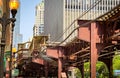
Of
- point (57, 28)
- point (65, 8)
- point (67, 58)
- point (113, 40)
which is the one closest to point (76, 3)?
point (65, 8)

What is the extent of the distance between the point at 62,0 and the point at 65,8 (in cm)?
605

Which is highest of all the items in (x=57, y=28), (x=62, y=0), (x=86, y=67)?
(x=62, y=0)

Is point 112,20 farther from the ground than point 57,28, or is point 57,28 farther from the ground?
point 57,28

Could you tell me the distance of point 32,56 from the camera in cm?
5247

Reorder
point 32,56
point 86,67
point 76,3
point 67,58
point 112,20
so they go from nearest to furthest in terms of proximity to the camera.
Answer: point 112,20 → point 67,58 → point 32,56 → point 86,67 → point 76,3

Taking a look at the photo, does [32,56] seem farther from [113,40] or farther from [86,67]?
[86,67]

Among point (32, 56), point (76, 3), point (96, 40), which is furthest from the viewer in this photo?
point (76, 3)

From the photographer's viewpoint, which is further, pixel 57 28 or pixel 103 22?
pixel 57 28

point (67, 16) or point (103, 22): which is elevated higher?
point (67, 16)

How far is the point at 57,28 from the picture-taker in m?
188

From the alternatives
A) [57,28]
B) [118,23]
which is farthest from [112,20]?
[57,28]

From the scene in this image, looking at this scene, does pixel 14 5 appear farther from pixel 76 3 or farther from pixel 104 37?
pixel 76 3

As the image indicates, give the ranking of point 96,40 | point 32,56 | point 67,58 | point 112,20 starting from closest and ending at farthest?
point 112,20 < point 96,40 < point 67,58 < point 32,56

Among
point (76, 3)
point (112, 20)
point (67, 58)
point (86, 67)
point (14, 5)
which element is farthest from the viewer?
point (76, 3)
